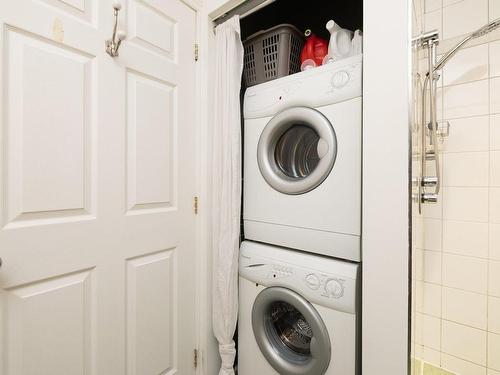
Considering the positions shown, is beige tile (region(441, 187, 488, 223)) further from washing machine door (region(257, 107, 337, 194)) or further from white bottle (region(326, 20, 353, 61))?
white bottle (region(326, 20, 353, 61))

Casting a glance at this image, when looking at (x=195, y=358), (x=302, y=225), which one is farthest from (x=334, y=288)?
(x=195, y=358)

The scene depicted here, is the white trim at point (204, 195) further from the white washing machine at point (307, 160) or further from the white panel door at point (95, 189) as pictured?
the white washing machine at point (307, 160)

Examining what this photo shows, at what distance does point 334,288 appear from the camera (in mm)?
1012

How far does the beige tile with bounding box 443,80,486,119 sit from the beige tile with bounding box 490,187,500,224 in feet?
1.41

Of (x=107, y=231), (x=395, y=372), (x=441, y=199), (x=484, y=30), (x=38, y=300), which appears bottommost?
(x=395, y=372)

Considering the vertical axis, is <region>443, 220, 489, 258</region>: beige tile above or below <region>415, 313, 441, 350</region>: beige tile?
above

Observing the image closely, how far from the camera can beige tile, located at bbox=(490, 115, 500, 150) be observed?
1.41m

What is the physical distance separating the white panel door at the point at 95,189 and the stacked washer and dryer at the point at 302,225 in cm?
34

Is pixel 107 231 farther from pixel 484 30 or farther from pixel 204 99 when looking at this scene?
pixel 484 30

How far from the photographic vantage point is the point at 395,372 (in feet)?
2.76

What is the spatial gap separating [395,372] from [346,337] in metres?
0.18

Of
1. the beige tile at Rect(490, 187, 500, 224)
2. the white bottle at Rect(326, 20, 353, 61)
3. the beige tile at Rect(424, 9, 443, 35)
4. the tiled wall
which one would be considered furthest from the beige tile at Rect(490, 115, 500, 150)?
the white bottle at Rect(326, 20, 353, 61)

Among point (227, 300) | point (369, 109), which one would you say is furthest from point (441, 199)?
point (227, 300)

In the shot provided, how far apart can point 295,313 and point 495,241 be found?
1.16 metres
